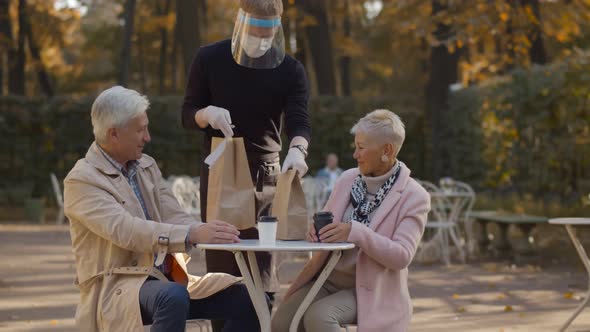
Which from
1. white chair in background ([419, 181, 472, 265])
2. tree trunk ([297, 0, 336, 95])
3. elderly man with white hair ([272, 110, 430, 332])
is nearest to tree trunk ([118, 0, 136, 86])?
tree trunk ([297, 0, 336, 95])

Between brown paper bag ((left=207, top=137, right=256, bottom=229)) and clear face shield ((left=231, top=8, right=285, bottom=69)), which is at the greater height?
clear face shield ((left=231, top=8, right=285, bottom=69))

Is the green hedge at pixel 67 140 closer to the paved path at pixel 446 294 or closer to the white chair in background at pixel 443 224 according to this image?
the paved path at pixel 446 294

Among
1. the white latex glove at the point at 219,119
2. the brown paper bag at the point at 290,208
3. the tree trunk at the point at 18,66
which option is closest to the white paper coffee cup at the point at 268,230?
the brown paper bag at the point at 290,208

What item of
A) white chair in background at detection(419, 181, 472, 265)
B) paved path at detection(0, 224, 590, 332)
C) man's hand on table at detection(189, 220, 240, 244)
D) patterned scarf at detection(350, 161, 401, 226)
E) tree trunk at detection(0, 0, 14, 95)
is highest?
tree trunk at detection(0, 0, 14, 95)

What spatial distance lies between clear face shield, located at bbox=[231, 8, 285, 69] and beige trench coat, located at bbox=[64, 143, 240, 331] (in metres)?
0.85

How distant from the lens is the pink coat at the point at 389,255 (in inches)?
166

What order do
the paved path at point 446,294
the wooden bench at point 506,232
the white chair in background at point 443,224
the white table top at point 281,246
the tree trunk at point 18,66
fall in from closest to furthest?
the white table top at point 281,246
the paved path at point 446,294
the white chair in background at point 443,224
the wooden bench at point 506,232
the tree trunk at point 18,66

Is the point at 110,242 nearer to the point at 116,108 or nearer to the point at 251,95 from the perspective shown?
the point at 116,108

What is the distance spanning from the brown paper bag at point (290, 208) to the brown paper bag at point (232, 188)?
0.13 metres

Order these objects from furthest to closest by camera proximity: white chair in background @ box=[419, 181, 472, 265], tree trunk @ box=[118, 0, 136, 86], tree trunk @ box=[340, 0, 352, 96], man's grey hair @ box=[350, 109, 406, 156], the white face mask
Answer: tree trunk @ box=[340, 0, 352, 96], tree trunk @ box=[118, 0, 136, 86], white chair in background @ box=[419, 181, 472, 265], the white face mask, man's grey hair @ box=[350, 109, 406, 156]

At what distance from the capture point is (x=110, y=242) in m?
4.11

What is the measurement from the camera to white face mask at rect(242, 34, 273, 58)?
4.51 metres

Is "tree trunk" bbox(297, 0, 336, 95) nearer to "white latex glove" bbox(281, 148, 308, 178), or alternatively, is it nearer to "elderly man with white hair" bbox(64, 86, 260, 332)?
"white latex glove" bbox(281, 148, 308, 178)

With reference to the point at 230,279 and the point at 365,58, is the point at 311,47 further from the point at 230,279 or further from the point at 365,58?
the point at 230,279
